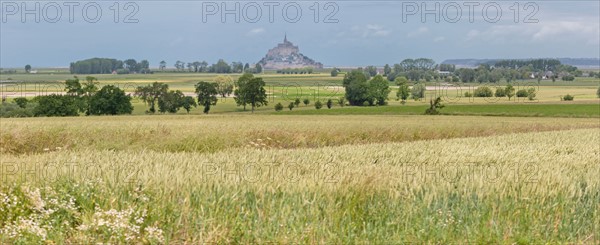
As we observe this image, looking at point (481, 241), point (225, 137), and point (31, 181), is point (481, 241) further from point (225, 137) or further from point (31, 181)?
point (225, 137)

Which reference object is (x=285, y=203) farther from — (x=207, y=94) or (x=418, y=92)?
(x=418, y=92)

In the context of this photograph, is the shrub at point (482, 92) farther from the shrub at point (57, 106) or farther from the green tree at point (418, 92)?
the shrub at point (57, 106)

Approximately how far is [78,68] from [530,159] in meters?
187

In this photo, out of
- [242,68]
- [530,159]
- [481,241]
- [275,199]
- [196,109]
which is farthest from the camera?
[242,68]

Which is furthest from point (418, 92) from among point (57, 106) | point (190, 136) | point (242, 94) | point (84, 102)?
point (190, 136)

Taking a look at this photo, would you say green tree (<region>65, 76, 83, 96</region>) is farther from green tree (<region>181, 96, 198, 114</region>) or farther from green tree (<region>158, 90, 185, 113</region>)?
green tree (<region>181, 96, 198, 114</region>)

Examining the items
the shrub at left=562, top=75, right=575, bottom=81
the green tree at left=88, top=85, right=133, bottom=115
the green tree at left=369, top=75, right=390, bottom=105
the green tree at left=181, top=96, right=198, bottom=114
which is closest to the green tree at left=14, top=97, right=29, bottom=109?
the green tree at left=88, top=85, right=133, bottom=115

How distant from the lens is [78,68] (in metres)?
182

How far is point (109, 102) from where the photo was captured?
82438 mm

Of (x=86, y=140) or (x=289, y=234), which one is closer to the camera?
(x=289, y=234)

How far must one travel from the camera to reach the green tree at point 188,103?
302 ft

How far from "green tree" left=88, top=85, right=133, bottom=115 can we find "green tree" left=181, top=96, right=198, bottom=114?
396 inches

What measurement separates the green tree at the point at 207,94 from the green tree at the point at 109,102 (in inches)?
481

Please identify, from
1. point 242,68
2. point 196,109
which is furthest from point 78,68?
point 196,109
